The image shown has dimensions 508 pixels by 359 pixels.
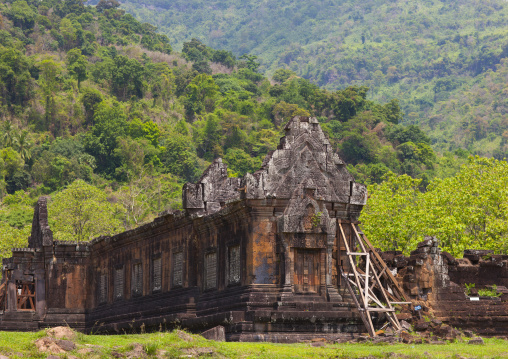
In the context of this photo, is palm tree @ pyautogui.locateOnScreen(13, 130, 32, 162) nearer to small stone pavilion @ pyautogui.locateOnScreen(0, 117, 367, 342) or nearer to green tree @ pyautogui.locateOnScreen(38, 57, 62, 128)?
green tree @ pyautogui.locateOnScreen(38, 57, 62, 128)

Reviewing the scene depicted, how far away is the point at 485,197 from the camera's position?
44.3 metres

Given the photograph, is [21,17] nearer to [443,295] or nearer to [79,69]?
[79,69]

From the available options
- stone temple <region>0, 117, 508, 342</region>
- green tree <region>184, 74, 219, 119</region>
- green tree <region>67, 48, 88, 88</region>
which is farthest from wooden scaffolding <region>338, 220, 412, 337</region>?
green tree <region>67, 48, 88, 88</region>

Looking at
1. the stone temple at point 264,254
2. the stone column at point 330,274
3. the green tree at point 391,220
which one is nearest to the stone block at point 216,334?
the stone temple at point 264,254

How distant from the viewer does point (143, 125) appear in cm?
10900

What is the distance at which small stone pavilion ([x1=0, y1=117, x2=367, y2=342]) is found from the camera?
23781 millimetres

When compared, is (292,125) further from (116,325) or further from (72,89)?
(72,89)

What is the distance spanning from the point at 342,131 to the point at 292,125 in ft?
287

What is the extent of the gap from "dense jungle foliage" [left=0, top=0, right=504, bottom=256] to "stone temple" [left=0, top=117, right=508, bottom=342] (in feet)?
138

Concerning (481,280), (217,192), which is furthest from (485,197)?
(217,192)

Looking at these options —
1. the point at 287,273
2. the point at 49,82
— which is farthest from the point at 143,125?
the point at 287,273

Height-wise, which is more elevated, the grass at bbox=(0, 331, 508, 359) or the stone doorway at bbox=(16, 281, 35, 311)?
the stone doorway at bbox=(16, 281, 35, 311)

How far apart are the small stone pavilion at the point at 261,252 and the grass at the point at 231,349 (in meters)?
3.09

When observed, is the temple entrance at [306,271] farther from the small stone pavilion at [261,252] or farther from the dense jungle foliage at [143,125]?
the dense jungle foliage at [143,125]
